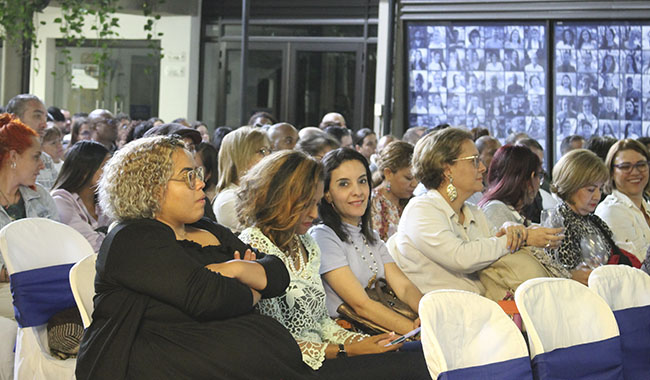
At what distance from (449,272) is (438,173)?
0.52 metres

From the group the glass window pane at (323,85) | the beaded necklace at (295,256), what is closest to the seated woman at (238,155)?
the beaded necklace at (295,256)

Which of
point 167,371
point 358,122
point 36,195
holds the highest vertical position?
point 358,122

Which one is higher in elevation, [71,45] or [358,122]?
[71,45]

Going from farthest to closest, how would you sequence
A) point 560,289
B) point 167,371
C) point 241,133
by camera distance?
point 241,133, point 560,289, point 167,371

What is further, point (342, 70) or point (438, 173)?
point (342, 70)

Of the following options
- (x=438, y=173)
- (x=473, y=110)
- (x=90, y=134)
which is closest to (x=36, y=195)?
(x=438, y=173)

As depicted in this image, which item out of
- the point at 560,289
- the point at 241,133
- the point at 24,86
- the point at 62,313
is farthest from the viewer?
the point at 24,86

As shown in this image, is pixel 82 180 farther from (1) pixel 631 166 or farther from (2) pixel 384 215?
(1) pixel 631 166

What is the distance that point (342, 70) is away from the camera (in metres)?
14.4

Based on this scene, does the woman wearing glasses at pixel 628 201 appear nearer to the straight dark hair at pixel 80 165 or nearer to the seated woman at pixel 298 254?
the seated woman at pixel 298 254

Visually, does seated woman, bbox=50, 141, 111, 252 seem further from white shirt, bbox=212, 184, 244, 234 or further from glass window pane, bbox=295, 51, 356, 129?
glass window pane, bbox=295, 51, 356, 129

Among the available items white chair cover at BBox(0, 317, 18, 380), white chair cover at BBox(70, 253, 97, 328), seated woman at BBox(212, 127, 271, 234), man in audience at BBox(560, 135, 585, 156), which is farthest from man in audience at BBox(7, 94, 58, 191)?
man in audience at BBox(560, 135, 585, 156)

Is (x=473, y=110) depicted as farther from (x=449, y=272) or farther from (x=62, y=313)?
(x=62, y=313)

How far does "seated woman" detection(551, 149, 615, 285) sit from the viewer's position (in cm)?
511
